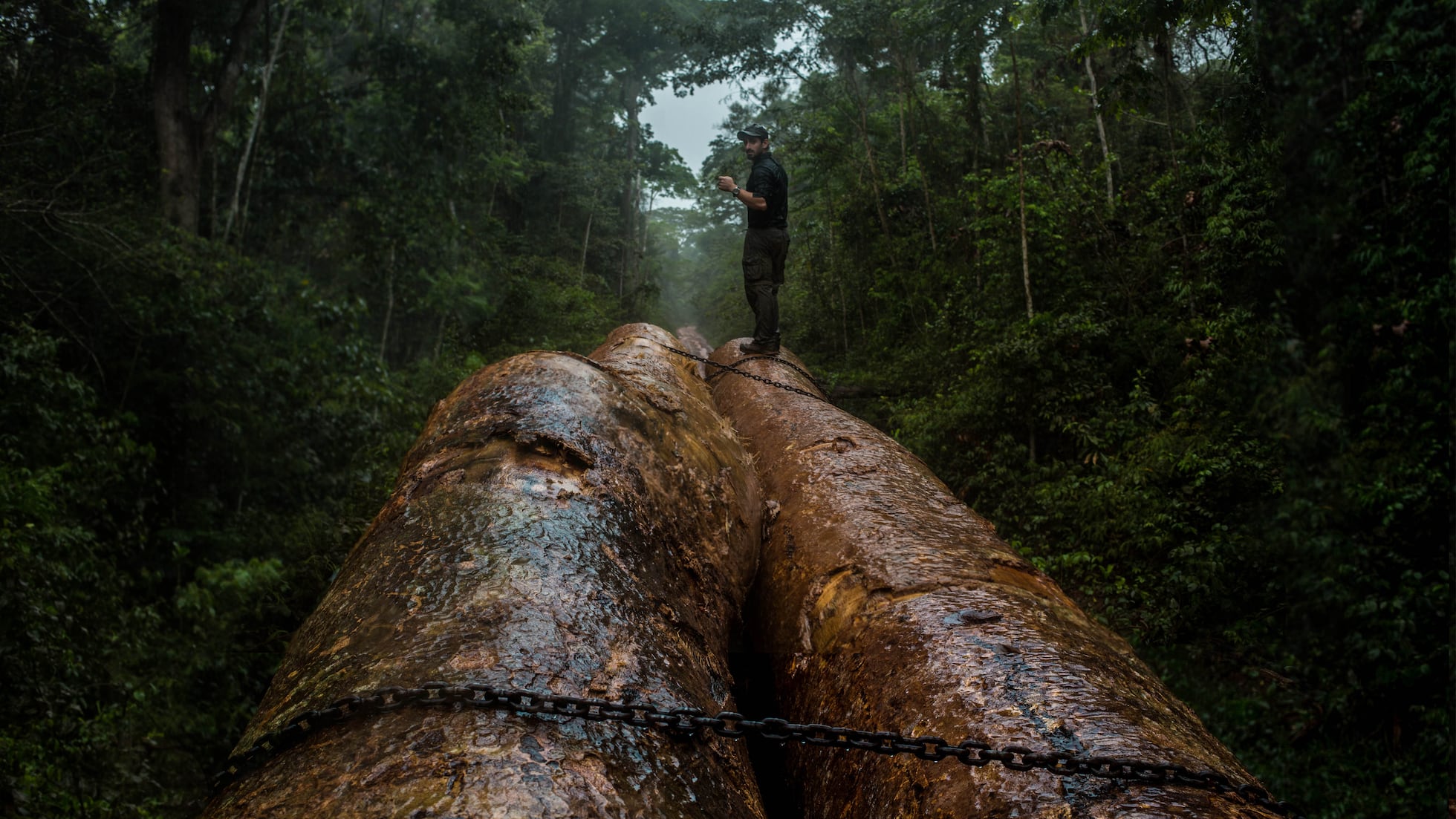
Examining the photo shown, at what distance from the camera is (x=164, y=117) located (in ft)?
30.3

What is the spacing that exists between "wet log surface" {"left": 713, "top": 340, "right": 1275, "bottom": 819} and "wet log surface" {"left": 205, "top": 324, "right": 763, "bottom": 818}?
1.07ft

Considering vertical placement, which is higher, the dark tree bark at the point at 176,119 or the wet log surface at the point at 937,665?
the dark tree bark at the point at 176,119

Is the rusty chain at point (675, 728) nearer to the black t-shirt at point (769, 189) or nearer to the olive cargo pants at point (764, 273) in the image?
the olive cargo pants at point (764, 273)

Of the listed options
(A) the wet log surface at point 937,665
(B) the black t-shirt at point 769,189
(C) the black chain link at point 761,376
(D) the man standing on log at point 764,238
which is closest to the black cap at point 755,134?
(D) the man standing on log at point 764,238

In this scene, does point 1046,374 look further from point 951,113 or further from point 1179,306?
point 951,113

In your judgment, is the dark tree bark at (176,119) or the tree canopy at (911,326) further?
the dark tree bark at (176,119)

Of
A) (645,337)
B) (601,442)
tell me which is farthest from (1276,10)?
(645,337)

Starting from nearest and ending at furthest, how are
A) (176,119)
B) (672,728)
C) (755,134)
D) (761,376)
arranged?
(672,728)
(761,376)
(755,134)
(176,119)

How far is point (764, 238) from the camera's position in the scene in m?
6.56

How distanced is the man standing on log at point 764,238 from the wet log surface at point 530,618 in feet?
11.0

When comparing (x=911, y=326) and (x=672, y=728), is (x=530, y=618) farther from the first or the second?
(x=911, y=326)

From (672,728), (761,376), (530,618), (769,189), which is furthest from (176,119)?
(672,728)

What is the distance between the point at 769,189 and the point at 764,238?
42cm

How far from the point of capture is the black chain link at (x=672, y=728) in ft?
4.78
